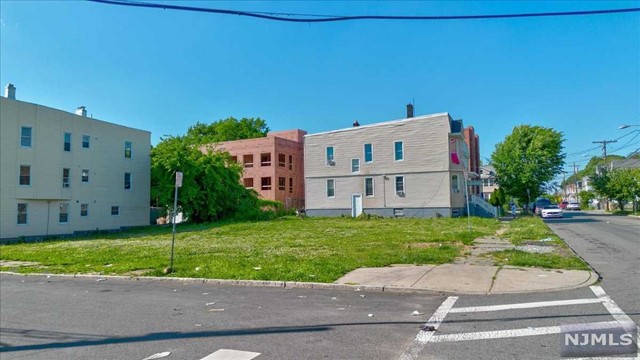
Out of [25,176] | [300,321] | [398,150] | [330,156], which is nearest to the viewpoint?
[300,321]

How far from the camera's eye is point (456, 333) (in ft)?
18.4

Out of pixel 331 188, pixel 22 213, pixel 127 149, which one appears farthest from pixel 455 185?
pixel 22 213

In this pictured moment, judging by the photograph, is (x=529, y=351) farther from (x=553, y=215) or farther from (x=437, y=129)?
(x=553, y=215)

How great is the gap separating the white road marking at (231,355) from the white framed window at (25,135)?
30.5m

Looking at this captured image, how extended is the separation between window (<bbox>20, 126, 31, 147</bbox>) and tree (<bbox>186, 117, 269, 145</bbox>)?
39.8 m

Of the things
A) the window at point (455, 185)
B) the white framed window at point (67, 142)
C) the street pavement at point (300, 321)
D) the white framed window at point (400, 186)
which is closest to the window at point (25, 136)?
the white framed window at point (67, 142)

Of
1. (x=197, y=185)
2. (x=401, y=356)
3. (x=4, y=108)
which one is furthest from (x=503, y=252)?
(x=4, y=108)

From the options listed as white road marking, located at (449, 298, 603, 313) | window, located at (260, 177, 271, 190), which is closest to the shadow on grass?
white road marking, located at (449, 298, 603, 313)

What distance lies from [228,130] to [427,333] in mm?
67961

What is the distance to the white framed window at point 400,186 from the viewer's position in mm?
36438

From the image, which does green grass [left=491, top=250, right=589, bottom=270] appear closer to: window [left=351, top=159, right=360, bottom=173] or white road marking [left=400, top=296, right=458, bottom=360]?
white road marking [left=400, top=296, right=458, bottom=360]

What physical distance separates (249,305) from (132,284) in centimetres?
443

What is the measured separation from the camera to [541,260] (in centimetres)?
1106

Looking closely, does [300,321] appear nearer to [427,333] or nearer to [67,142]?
[427,333]
